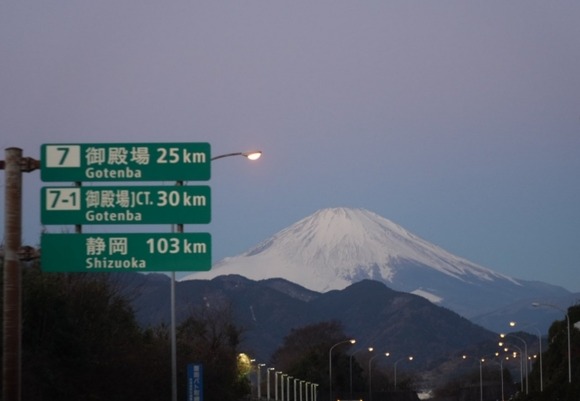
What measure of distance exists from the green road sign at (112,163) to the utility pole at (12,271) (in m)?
2.00

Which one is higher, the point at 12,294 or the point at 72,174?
the point at 72,174

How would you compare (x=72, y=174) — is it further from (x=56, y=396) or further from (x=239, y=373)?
(x=239, y=373)

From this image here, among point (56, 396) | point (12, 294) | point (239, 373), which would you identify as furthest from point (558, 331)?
point (12, 294)

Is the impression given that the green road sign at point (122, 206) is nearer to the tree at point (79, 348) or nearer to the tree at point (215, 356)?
the tree at point (79, 348)

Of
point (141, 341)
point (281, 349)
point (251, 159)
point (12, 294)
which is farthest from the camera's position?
point (281, 349)

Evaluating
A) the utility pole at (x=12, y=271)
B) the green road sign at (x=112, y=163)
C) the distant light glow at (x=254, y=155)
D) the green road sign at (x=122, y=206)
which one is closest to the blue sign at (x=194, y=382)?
the distant light glow at (x=254, y=155)

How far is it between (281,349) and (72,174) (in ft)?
517

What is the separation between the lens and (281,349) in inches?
7146

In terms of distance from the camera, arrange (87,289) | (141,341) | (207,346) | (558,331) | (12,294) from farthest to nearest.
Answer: (558,331) → (207,346) → (141,341) → (87,289) → (12,294)

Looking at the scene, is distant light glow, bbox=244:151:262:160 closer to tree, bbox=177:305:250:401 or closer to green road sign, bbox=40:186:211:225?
green road sign, bbox=40:186:211:225

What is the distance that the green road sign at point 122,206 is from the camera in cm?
2561

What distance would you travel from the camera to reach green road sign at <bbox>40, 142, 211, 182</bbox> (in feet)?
84.1

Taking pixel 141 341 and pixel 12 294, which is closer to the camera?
pixel 12 294

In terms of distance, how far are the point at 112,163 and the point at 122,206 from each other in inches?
35.6
